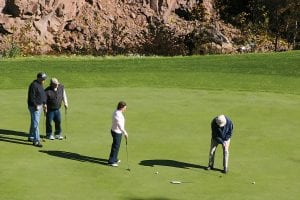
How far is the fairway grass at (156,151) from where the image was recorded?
16172 mm

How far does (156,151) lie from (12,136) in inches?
178

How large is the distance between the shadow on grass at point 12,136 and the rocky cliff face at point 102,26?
22.5 meters

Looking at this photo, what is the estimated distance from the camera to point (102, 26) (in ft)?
159

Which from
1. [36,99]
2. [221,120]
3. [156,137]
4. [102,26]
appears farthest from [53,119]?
[102,26]

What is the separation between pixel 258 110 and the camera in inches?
1013

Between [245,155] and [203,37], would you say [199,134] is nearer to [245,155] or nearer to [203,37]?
[245,155]

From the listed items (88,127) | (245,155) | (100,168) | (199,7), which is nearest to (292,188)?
(245,155)

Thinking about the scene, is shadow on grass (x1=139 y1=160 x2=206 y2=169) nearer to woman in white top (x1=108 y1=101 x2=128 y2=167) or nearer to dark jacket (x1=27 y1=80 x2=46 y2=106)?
woman in white top (x1=108 y1=101 x2=128 y2=167)

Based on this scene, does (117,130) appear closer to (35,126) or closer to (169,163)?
(169,163)

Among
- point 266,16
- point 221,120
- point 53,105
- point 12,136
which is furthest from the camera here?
point 266,16

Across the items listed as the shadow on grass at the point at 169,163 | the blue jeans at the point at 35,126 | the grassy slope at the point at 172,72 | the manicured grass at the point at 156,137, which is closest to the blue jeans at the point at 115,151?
the manicured grass at the point at 156,137

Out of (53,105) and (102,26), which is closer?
(53,105)

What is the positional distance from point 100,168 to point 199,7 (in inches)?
1400

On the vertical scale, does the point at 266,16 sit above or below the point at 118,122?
above
